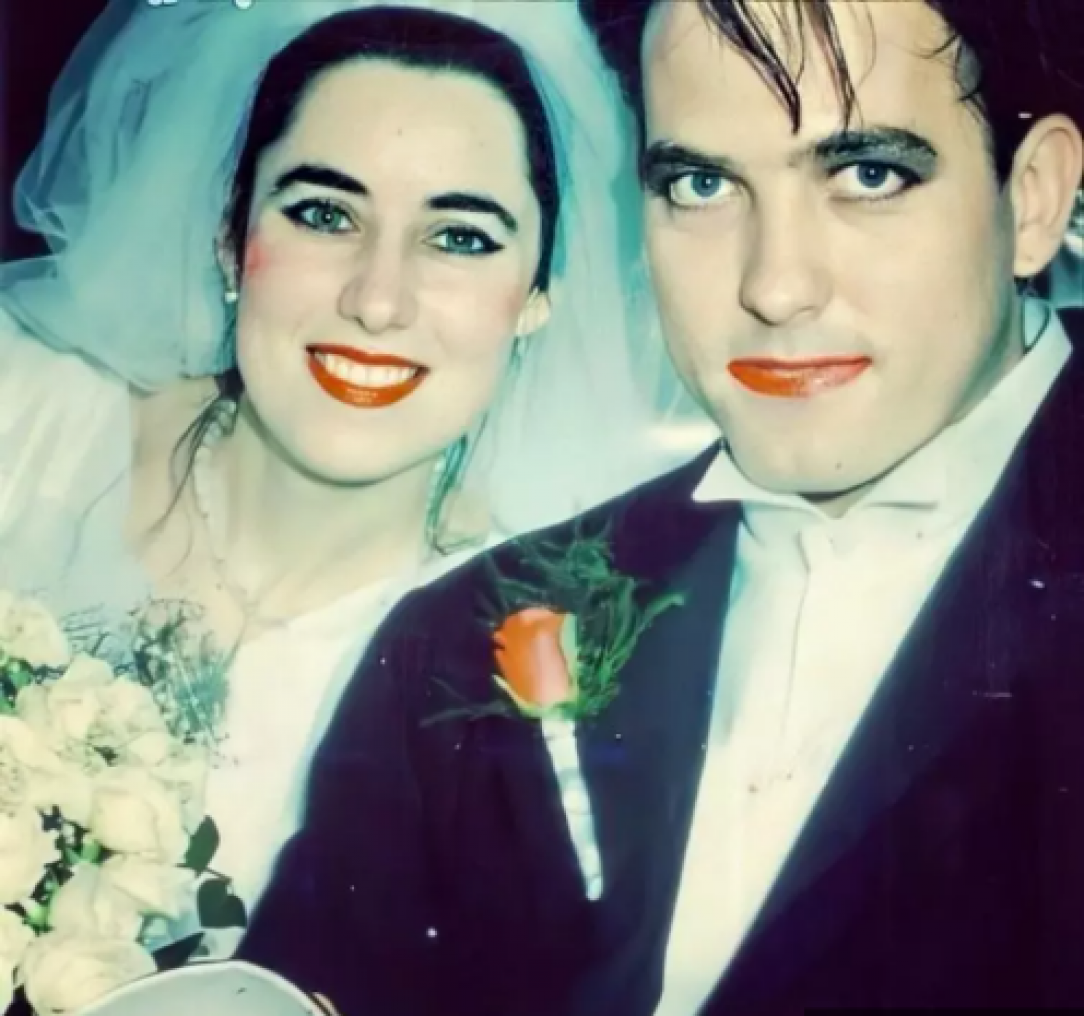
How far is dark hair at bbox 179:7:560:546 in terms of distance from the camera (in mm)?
1354

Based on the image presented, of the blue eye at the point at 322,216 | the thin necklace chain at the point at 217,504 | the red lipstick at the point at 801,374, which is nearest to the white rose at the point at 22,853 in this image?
the thin necklace chain at the point at 217,504

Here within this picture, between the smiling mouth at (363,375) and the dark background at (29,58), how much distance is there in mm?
359

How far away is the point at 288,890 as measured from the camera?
1398mm

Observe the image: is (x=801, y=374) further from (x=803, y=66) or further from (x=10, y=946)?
(x=10, y=946)

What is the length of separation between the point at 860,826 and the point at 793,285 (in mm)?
481

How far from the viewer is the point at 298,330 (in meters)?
1.40

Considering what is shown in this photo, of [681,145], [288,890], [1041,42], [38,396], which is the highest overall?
[1041,42]

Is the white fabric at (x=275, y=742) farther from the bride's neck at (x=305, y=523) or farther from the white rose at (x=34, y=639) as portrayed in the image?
the white rose at (x=34, y=639)

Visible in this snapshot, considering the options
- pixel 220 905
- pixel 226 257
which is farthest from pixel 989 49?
pixel 220 905

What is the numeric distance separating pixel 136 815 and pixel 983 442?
2.77 feet

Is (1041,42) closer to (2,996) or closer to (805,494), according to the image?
(805,494)

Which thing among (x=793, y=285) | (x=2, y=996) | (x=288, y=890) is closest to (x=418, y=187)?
(x=793, y=285)

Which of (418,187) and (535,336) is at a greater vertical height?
(418,187)

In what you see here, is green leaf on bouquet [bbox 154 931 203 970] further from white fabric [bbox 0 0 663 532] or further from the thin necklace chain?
white fabric [bbox 0 0 663 532]
